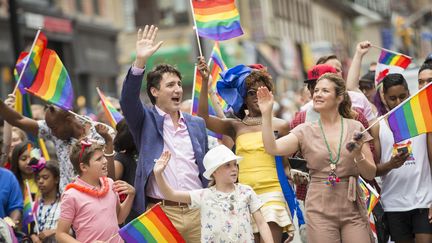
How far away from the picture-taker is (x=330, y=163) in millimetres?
6523

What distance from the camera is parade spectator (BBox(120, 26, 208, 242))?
6.61m

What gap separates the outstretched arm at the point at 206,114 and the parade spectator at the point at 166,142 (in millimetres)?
265

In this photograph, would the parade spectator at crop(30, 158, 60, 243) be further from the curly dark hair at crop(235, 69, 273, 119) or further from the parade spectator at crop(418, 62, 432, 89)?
the parade spectator at crop(418, 62, 432, 89)

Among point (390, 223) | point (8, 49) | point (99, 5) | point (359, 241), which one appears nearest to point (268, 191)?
point (359, 241)

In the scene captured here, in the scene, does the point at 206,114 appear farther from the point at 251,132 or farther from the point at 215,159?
the point at 215,159

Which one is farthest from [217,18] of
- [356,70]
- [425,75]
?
[425,75]

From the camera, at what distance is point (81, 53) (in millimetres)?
29844

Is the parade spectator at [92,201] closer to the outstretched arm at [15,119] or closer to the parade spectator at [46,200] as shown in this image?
Answer: the parade spectator at [46,200]

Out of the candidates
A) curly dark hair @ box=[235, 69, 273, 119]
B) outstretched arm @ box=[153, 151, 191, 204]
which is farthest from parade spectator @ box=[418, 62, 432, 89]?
outstretched arm @ box=[153, 151, 191, 204]

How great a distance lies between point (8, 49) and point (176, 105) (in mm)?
19499

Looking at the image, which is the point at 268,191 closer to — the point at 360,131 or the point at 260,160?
the point at 260,160

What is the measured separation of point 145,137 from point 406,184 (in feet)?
7.68

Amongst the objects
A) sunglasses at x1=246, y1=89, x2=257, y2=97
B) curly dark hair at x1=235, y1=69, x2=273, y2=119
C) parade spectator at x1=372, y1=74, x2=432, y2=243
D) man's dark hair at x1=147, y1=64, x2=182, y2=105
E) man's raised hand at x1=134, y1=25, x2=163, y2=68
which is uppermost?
man's raised hand at x1=134, y1=25, x2=163, y2=68

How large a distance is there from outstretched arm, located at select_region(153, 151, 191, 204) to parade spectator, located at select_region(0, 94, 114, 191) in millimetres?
1602
